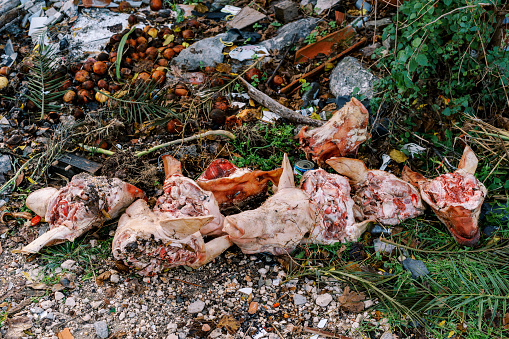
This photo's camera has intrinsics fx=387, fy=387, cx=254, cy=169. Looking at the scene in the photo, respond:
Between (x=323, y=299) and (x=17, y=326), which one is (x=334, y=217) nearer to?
(x=323, y=299)

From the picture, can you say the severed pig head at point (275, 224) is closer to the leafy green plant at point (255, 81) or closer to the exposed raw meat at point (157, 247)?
the exposed raw meat at point (157, 247)

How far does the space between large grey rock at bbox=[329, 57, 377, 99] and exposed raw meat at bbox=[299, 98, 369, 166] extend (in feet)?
2.24

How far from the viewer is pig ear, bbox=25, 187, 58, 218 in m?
2.88

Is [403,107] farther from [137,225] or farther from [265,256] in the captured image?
[137,225]

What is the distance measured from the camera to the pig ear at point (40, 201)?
9.43 ft

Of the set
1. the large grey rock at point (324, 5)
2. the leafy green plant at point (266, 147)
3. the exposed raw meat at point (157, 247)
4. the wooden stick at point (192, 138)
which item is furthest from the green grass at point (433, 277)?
the large grey rock at point (324, 5)

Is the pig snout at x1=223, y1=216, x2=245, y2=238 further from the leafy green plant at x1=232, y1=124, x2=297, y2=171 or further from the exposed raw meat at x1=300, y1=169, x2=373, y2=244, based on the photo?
the leafy green plant at x1=232, y1=124, x2=297, y2=171

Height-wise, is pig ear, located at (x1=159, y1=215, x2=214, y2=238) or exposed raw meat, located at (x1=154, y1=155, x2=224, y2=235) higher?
pig ear, located at (x1=159, y1=215, x2=214, y2=238)

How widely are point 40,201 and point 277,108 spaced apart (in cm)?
217

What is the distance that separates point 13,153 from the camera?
3529 millimetres

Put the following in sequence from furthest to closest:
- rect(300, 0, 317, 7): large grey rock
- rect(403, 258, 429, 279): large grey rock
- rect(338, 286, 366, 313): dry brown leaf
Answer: rect(300, 0, 317, 7): large grey rock
rect(403, 258, 429, 279): large grey rock
rect(338, 286, 366, 313): dry brown leaf

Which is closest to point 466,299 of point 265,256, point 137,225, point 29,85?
point 265,256

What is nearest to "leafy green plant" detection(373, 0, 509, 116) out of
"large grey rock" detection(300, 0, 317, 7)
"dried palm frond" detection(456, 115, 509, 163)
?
"dried palm frond" detection(456, 115, 509, 163)

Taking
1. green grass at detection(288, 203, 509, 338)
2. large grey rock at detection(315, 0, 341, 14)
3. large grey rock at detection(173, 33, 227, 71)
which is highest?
large grey rock at detection(315, 0, 341, 14)
